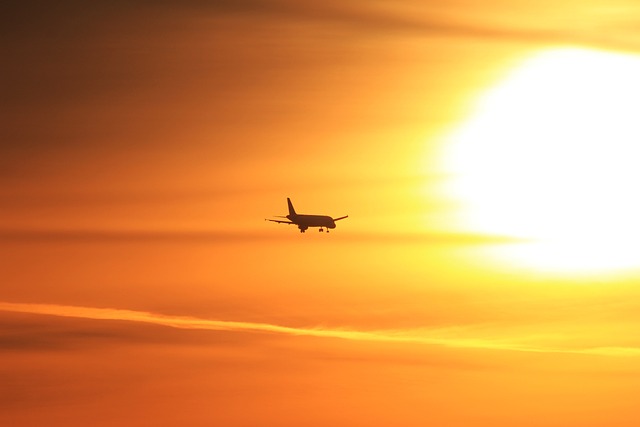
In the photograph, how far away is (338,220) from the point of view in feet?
585

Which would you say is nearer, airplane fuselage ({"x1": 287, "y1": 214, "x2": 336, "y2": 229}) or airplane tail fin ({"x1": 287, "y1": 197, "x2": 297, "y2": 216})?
airplane fuselage ({"x1": 287, "y1": 214, "x2": 336, "y2": 229})

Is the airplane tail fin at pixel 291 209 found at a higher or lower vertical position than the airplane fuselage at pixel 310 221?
higher

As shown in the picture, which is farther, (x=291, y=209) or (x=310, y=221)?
(x=291, y=209)

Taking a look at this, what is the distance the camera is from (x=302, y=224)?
5989 inches

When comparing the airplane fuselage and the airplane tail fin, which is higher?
the airplane tail fin

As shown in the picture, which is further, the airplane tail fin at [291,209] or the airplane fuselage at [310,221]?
the airplane tail fin at [291,209]

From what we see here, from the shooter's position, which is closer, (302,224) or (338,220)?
(302,224)

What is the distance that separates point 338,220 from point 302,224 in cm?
2774
